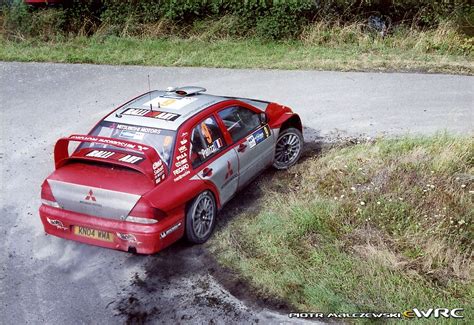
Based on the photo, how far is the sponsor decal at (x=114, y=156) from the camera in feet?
23.1

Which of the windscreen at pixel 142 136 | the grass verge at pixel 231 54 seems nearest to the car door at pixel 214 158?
the windscreen at pixel 142 136

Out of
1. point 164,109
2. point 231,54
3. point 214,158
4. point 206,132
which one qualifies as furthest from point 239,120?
point 231,54

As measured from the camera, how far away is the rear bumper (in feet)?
22.0

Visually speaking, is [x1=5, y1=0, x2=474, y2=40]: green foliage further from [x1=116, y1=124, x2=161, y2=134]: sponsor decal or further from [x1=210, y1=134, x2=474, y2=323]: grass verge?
A: [x1=116, y1=124, x2=161, y2=134]: sponsor decal

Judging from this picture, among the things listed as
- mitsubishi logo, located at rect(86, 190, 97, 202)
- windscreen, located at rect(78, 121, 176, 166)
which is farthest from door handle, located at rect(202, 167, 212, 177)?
mitsubishi logo, located at rect(86, 190, 97, 202)

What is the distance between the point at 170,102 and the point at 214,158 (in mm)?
1052

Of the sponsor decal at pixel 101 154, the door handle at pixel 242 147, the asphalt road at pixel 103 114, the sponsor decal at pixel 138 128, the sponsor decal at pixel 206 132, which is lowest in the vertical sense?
the asphalt road at pixel 103 114

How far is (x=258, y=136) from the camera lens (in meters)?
Result: 8.49

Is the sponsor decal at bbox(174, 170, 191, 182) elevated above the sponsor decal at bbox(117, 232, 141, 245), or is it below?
above

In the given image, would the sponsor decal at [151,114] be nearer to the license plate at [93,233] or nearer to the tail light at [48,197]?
the tail light at [48,197]

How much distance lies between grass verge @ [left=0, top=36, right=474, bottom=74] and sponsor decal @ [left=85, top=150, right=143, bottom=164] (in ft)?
23.0

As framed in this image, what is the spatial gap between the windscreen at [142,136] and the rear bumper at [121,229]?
0.78m

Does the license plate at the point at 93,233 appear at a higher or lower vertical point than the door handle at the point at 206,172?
lower

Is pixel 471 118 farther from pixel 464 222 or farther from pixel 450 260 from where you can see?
pixel 450 260
